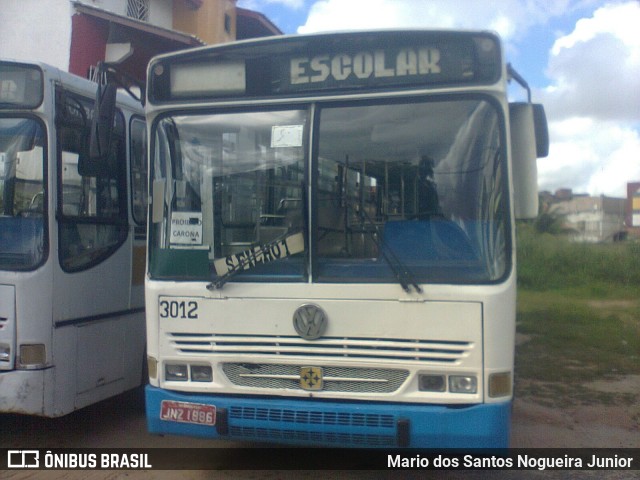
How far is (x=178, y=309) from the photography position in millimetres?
4984

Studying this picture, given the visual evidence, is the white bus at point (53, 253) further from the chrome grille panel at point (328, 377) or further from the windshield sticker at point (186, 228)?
the chrome grille panel at point (328, 377)

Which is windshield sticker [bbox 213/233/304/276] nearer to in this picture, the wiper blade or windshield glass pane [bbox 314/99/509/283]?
the wiper blade

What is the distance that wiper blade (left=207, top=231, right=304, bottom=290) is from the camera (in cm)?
480

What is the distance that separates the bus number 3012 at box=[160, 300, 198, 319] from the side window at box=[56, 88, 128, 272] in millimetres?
1230

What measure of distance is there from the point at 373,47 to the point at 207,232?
1.69 metres

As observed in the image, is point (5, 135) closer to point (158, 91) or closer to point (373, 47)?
point (158, 91)

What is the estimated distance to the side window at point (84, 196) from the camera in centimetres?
579

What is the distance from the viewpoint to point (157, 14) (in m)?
18.9

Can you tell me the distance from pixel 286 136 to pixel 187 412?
77.8 inches

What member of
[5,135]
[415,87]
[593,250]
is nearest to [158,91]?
[5,135]

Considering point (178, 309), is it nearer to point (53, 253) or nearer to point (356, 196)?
point (53, 253)

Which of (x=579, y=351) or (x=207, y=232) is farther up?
(x=207, y=232)

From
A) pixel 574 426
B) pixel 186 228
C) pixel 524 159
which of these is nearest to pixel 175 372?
pixel 186 228

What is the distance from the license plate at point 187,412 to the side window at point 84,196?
5.21 ft
